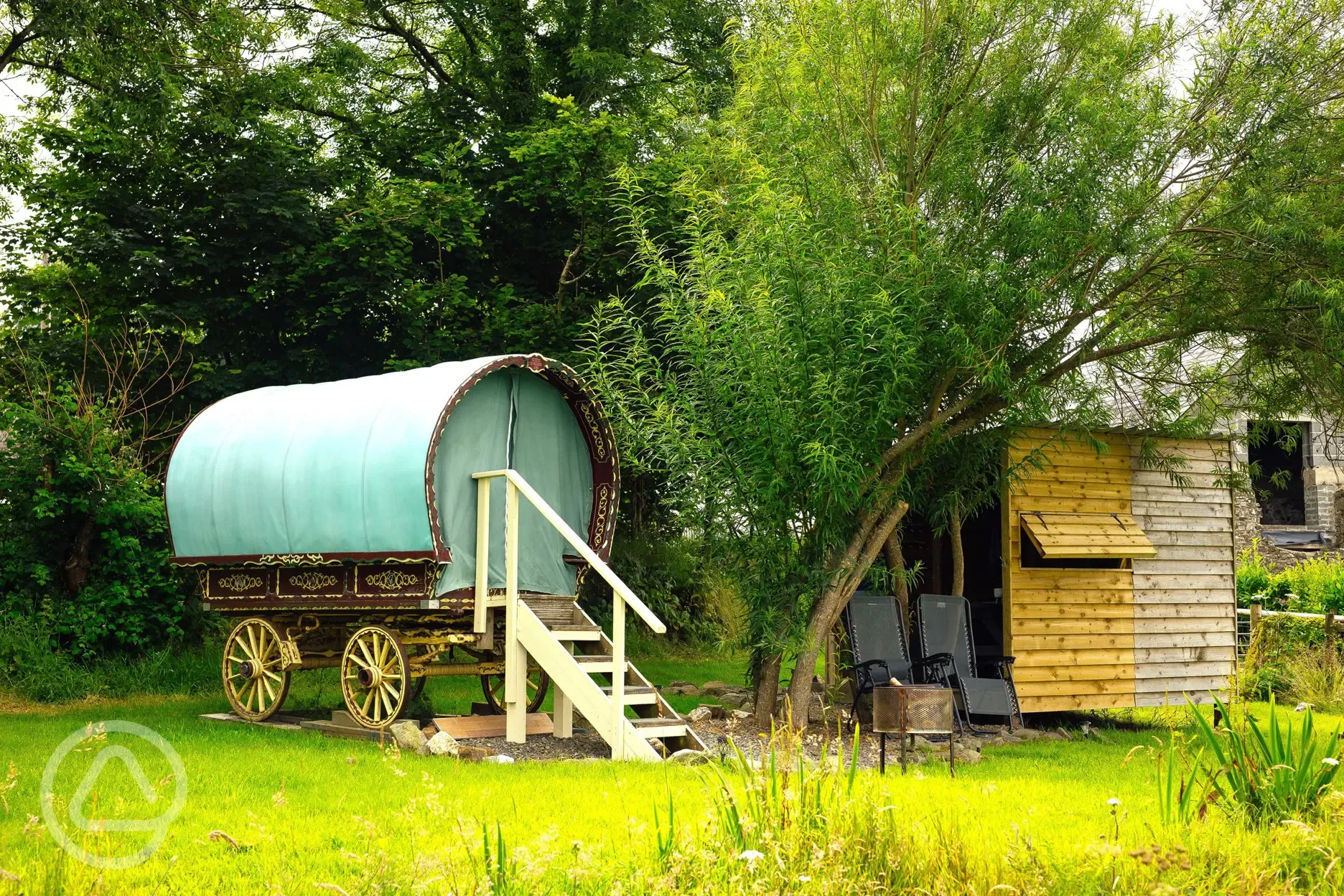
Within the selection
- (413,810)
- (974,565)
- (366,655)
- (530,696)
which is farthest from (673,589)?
(413,810)

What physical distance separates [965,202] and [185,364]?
9.07 meters

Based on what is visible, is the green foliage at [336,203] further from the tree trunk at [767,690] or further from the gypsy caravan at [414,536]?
the tree trunk at [767,690]

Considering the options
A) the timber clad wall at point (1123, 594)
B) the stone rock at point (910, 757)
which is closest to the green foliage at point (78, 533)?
the stone rock at point (910, 757)

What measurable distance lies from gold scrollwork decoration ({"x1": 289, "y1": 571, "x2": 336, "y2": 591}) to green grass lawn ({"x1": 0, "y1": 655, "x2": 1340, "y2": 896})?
3.56 feet

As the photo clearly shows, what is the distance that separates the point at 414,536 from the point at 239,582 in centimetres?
211

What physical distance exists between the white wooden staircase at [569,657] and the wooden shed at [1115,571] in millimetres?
3648

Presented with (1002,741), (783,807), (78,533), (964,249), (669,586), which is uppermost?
(964,249)

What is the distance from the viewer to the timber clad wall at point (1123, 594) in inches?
434

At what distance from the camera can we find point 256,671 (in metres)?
10.1

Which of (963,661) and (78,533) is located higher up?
(78,533)

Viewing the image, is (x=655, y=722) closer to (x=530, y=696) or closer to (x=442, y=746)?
(x=442, y=746)

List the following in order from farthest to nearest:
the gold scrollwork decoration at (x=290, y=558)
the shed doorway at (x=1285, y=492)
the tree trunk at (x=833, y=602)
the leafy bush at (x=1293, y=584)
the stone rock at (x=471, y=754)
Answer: the shed doorway at (x=1285, y=492)
the leafy bush at (x=1293, y=584)
the tree trunk at (x=833, y=602)
the gold scrollwork decoration at (x=290, y=558)
the stone rock at (x=471, y=754)

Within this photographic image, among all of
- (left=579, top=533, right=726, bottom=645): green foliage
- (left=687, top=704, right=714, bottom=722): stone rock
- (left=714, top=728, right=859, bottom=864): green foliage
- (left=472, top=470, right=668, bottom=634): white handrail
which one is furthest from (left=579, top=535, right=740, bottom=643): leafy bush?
(left=714, top=728, right=859, bottom=864): green foliage

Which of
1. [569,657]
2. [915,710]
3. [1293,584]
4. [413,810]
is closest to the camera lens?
[413,810]
